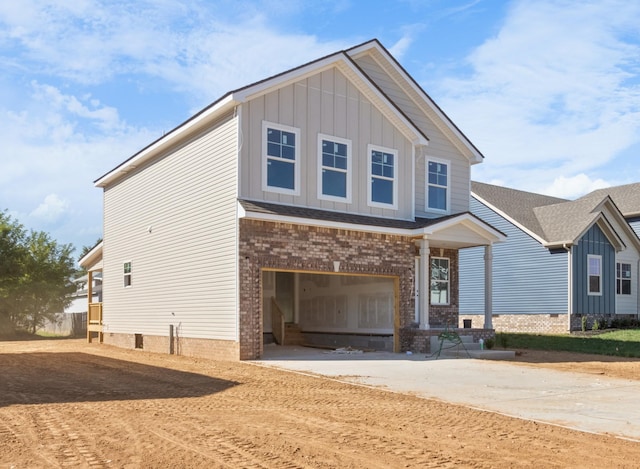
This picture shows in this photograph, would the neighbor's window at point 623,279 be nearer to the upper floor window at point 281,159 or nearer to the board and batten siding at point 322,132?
the board and batten siding at point 322,132

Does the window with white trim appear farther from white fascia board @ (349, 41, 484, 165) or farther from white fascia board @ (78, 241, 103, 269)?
white fascia board @ (349, 41, 484, 165)

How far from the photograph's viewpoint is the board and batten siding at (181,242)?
1684 centimetres

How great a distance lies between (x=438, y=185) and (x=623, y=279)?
1513 centimetres

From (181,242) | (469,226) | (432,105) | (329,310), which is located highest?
(432,105)

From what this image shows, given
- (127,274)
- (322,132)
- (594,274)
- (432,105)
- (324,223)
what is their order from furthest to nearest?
(594,274) < (127,274) < (432,105) < (322,132) < (324,223)

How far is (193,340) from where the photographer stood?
18.1 m

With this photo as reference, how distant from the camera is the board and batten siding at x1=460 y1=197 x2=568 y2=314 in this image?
1131 inches

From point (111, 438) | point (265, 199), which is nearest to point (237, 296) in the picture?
point (265, 199)

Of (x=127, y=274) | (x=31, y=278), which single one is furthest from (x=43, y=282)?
(x=127, y=274)

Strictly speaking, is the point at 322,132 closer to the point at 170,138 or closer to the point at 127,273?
the point at 170,138

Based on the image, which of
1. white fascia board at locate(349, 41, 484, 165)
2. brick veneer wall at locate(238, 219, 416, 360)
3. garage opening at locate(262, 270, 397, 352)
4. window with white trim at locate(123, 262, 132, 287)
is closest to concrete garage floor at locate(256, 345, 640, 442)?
brick veneer wall at locate(238, 219, 416, 360)

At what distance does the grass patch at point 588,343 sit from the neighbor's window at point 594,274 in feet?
7.98

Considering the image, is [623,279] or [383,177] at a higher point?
[383,177]

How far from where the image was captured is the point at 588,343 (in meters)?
23.5
